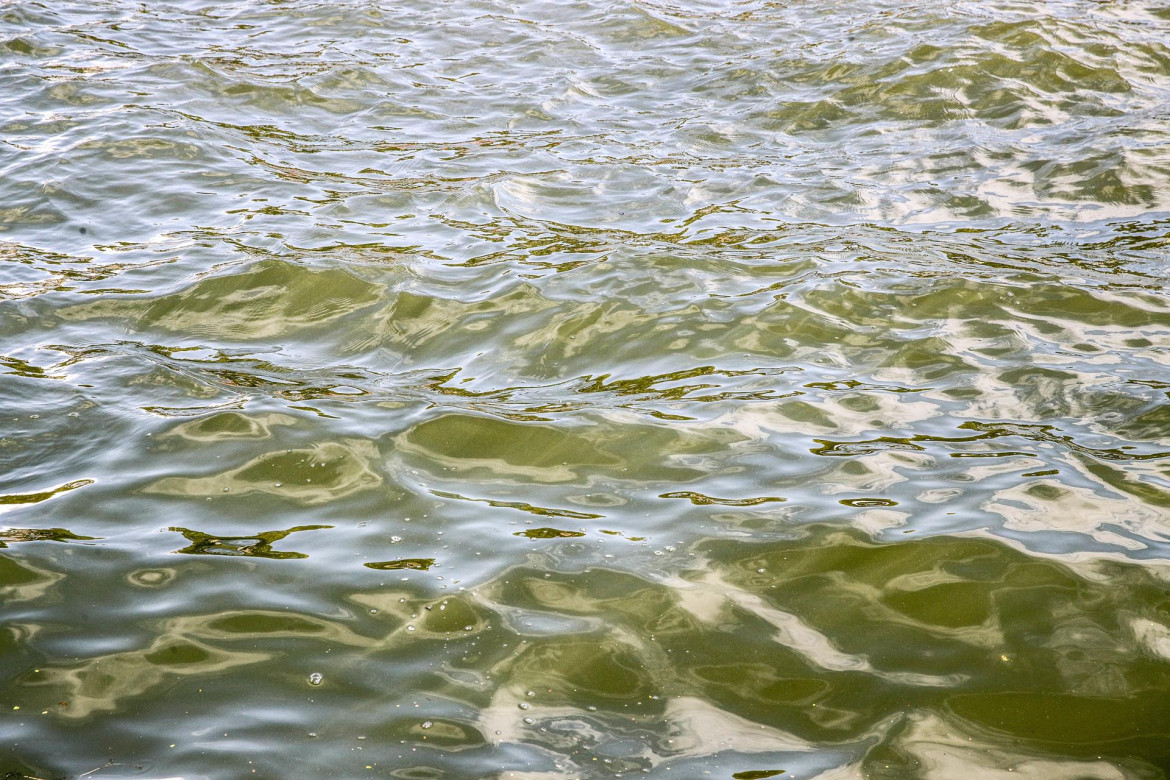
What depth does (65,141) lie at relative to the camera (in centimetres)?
688

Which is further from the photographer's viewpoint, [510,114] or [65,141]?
[510,114]

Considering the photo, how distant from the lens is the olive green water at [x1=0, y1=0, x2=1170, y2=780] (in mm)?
2367

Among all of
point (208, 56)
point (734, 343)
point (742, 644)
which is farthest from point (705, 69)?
point (742, 644)

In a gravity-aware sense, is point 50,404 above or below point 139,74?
below

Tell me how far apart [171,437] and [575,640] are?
186 cm

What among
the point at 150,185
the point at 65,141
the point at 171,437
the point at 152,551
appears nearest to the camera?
the point at 152,551

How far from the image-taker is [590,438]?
3.60 m

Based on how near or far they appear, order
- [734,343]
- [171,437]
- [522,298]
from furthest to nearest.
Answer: [522,298] < [734,343] < [171,437]

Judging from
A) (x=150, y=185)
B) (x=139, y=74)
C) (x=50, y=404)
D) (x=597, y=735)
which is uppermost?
(x=139, y=74)

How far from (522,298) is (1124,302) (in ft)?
9.56

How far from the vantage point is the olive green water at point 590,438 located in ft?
7.77

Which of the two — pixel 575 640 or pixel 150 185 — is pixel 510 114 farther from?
pixel 575 640

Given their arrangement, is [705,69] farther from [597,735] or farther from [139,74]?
[597,735]

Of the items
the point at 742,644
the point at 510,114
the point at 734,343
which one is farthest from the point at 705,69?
the point at 742,644
